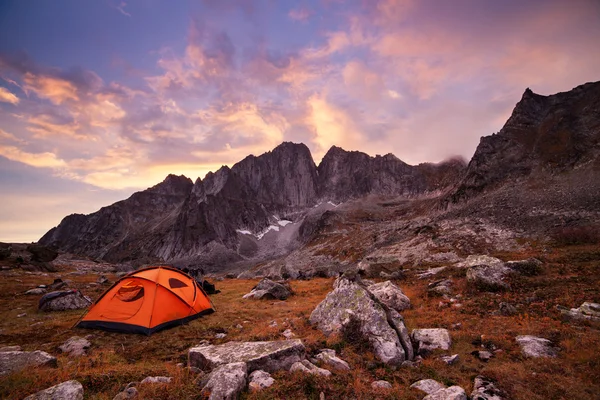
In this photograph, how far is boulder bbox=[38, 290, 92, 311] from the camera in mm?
19453

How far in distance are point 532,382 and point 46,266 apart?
6599 centimetres

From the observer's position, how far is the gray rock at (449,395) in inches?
297

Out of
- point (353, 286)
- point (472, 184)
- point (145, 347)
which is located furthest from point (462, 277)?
point (472, 184)

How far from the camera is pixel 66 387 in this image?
7004mm

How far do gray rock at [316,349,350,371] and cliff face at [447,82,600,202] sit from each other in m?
98.1


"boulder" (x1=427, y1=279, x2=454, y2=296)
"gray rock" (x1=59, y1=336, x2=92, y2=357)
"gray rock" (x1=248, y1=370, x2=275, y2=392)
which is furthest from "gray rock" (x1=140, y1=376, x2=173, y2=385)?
"boulder" (x1=427, y1=279, x2=454, y2=296)

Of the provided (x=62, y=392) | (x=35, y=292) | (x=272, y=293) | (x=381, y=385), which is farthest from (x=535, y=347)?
(x=35, y=292)

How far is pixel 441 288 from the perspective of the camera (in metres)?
21.8

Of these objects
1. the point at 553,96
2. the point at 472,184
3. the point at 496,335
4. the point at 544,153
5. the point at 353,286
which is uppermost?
the point at 553,96

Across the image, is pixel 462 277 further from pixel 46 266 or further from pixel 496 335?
pixel 46 266

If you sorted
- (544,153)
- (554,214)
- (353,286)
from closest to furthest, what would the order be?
1. (353,286)
2. (554,214)
3. (544,153)

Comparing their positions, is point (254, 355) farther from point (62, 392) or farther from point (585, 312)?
point (585, 312)

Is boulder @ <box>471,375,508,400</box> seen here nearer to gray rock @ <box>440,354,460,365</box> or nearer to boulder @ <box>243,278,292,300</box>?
gray rock @ <box>440,354,460,365</box>

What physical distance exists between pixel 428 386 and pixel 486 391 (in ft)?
5.10
